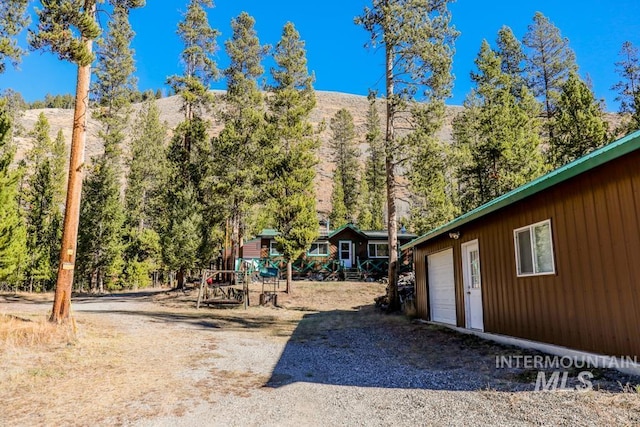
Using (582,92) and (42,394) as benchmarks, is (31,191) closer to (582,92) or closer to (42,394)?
(42,394)

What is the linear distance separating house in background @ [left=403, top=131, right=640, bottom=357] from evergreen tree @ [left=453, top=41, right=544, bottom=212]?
12030 mm

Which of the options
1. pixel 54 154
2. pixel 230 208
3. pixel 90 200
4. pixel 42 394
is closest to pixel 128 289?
pixel 90 200

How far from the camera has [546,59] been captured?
24625mm

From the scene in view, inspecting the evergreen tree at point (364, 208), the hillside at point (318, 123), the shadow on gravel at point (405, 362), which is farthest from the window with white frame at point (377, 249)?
the shadow on gravel at point (405, 362)

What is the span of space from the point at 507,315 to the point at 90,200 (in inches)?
1067

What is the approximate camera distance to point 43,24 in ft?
25.9

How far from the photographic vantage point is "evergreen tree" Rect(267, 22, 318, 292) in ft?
65.8

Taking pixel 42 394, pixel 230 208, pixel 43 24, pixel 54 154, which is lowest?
pixel 42 394

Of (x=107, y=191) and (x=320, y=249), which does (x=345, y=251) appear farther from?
(x=107, y=191)

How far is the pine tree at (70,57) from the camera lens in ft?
25.6

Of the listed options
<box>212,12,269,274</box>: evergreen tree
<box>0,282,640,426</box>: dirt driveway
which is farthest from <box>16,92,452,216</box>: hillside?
<box>0,282,640,426</box>: dirt driveway

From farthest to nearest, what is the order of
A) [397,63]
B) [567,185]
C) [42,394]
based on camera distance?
[397,63]
[567,185]
[42,394]

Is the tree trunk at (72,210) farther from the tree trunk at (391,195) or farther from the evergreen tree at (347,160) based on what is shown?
the evergreen tree at (347,160)

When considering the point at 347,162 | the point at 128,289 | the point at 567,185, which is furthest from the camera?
the point at 347,162
